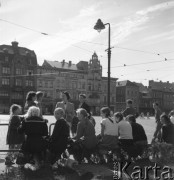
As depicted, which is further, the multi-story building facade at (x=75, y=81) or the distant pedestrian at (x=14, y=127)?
the multi-story building facade at (x=75, y=81)

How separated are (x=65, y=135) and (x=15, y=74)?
70.8 meters

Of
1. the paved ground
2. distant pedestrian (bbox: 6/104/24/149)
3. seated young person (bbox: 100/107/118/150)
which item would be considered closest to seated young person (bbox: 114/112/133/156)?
seated young person (bbox: 100/107/118/150)

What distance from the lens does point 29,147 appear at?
7652 mm

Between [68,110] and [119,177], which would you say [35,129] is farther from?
[68,110]

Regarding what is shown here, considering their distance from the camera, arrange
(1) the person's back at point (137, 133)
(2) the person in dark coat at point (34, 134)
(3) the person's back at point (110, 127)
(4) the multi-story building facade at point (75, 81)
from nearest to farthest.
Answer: (2) the person in dark coat at point (34, 134) < (3) the person's back at point (110, 127) < (1) the person's back at point (137, 133) < (4) the multi-story building facade at point (75, 81)

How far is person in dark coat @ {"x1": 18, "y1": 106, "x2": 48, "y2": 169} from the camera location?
7.66 metres

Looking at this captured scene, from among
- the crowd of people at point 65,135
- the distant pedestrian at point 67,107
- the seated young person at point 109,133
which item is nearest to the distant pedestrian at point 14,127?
the crowd of people at point 65,135

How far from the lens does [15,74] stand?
7694 cm

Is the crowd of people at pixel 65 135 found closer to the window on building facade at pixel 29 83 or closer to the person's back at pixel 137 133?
the person's back at pixel 137 133

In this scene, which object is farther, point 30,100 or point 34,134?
point 30,100

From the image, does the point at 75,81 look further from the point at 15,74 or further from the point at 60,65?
the point at 15,74

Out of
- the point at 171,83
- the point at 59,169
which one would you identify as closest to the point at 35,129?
the point at 59,169

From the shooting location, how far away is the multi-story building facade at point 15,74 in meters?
74.4

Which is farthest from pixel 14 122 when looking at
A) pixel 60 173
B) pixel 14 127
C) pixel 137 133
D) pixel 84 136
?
pixel 137 133
